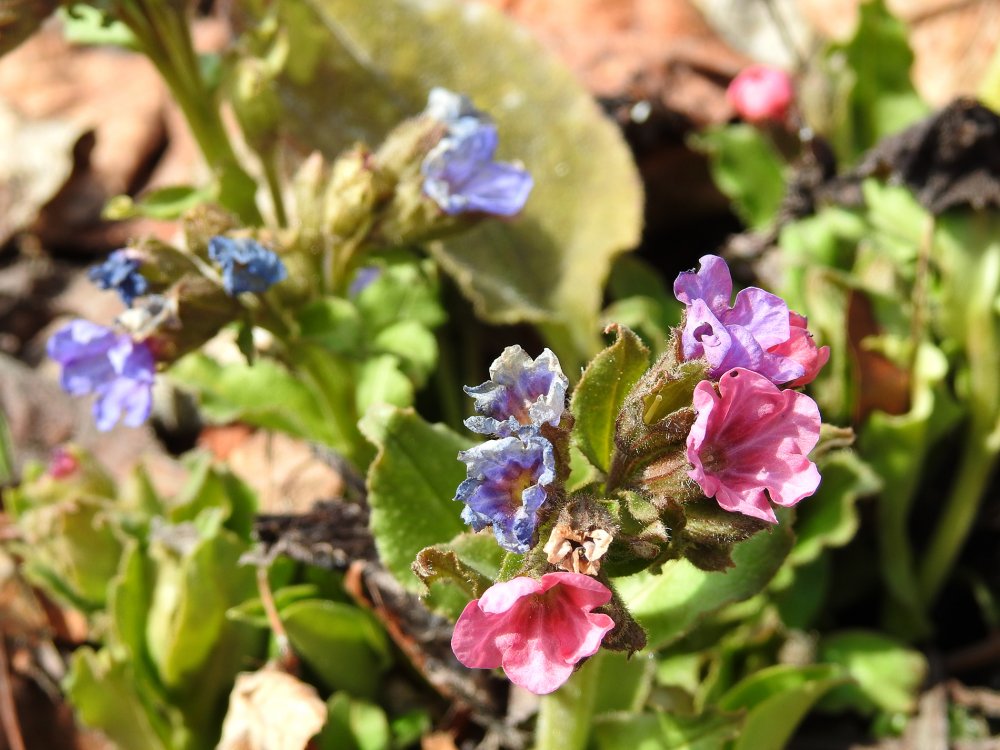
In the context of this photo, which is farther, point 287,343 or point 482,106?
point 482,106

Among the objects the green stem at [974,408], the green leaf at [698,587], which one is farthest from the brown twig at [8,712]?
the green stem at [974,408]

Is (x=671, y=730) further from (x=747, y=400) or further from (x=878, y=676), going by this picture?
(x=747, y=400)

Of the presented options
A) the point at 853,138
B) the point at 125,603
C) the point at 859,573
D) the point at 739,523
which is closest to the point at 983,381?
the point at 859,573

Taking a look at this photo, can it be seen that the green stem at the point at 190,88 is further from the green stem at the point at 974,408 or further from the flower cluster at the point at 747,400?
the green stem at the point at 974,408

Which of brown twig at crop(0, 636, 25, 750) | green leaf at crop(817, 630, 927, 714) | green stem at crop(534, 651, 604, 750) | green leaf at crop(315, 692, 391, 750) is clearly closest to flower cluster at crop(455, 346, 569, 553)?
green stem at crop(534, 651, 604, 750)

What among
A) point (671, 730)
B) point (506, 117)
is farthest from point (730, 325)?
point (506, 117)

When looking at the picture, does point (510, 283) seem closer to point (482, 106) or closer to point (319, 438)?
point (482, 106)
